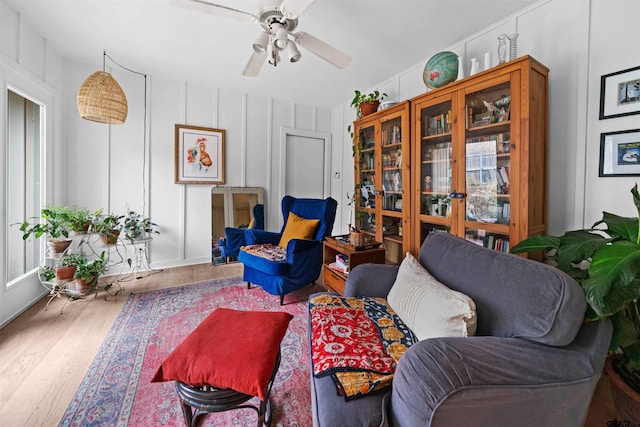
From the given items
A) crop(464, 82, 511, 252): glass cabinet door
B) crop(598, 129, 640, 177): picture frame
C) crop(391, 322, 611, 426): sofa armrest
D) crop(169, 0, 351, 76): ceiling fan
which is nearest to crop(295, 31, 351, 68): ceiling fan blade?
crop(169, 0, 351, 76): ceiling fan

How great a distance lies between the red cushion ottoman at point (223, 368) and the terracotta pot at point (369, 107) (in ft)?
8.34

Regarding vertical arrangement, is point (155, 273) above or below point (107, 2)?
below

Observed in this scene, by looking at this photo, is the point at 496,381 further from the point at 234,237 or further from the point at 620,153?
the point at 234,237

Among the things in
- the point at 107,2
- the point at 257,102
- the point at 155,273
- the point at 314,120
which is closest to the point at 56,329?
the point at 155,273

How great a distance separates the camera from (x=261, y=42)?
173cm

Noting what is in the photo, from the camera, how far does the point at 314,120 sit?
4.39 m

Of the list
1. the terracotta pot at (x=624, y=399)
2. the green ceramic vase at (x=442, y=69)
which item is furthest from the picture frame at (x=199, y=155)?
the terracotta pot at (x=624, y=399)

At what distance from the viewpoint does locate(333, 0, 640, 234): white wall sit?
1663mm

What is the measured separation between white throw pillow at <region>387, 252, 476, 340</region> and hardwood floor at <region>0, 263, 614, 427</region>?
98cm

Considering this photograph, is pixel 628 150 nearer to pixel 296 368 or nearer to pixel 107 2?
pixel 296 368

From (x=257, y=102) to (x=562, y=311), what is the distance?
158 inches

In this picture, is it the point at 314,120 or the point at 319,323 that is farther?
the point at 314,120

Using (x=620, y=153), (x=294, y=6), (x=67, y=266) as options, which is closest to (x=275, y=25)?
(x=294, y=6)

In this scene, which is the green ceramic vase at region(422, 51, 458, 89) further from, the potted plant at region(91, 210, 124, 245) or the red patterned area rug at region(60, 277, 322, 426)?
the potted plant at region(91, 210, 124, 245)
